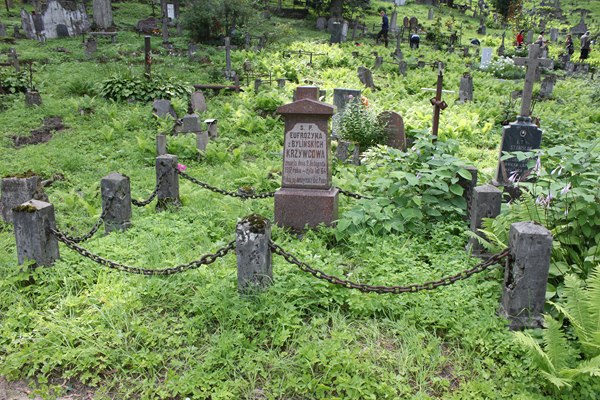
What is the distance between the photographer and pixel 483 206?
5164 mm

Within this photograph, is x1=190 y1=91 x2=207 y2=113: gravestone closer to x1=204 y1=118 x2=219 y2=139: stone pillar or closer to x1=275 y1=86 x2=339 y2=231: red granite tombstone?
x1=204 y1=118 x2=219 y2=139: stone pillar

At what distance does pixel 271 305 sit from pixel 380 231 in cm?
198

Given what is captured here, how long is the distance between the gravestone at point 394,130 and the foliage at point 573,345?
20.9 feet

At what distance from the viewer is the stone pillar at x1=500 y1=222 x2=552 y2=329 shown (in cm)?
371

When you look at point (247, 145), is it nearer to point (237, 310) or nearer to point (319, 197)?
point (319, 197)

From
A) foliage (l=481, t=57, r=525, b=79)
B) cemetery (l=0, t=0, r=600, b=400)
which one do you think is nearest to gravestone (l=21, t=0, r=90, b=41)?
cemetery (l=0, t=0, r=600, b=400)

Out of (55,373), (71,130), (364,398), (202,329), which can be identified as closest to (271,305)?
(202,329)

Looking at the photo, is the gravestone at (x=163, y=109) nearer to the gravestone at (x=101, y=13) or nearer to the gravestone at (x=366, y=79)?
the gravestone at (x=366, y=79)

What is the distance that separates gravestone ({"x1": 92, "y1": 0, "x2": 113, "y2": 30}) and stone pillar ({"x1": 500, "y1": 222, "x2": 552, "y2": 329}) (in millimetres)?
25285

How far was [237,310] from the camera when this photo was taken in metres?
4.07

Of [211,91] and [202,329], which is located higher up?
[211,91]

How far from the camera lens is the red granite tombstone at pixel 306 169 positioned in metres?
6.19

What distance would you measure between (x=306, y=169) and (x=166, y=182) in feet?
6.75

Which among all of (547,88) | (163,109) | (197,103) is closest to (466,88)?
(547,88)
